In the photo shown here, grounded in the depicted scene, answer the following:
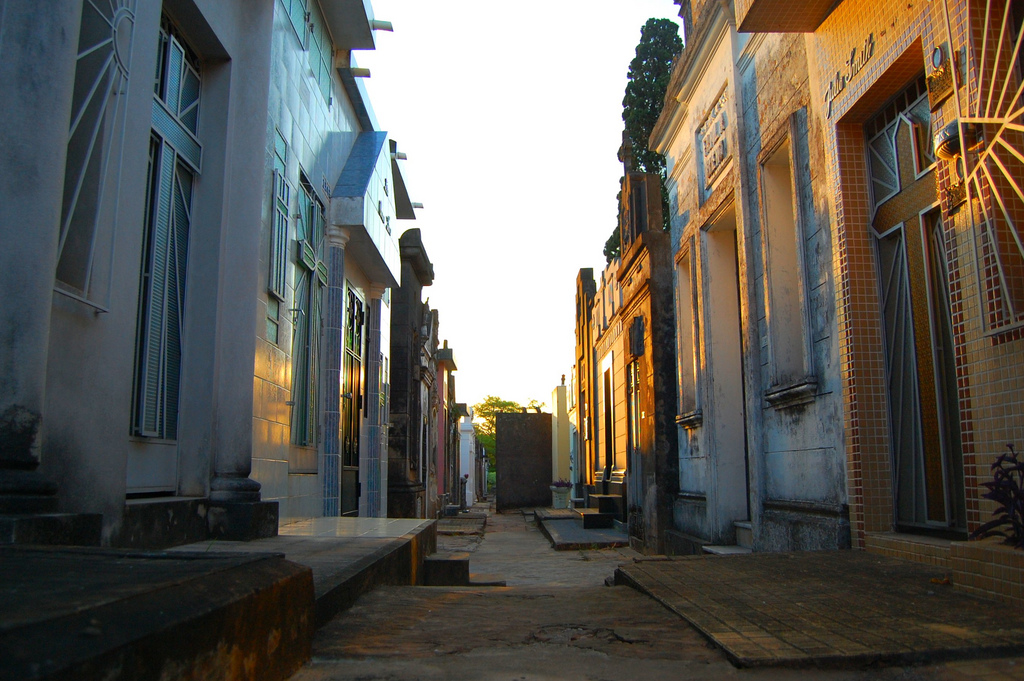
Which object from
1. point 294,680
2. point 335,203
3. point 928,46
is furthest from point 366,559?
point 335,203

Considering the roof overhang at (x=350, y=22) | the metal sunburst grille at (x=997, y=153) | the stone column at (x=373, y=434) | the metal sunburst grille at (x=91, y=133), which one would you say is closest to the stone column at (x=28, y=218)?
the metal sunburst grille at (x=91, y=133)

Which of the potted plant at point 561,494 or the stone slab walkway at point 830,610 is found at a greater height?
the stone slab walkway at point 830,610

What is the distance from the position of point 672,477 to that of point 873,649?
26.0ft

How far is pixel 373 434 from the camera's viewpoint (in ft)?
39.2

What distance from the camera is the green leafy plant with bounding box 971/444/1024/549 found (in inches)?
123

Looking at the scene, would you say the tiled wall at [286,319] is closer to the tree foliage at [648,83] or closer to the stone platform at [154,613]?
the stone platform at [154,613]

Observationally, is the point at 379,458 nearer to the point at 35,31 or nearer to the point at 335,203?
the point at 335,203

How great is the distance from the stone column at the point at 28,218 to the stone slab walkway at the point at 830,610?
264 centimetres

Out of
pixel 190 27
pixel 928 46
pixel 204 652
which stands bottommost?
pixel 204 652

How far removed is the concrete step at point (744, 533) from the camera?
7535 millimetres

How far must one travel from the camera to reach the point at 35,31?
3020mm

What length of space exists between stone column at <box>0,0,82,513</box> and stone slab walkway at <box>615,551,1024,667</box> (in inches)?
104

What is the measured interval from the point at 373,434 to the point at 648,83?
50.0 feet

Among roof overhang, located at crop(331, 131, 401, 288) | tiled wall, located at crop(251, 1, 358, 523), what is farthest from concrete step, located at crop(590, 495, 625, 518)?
tiled wall, located at crop(251, 1, 358, 523)
